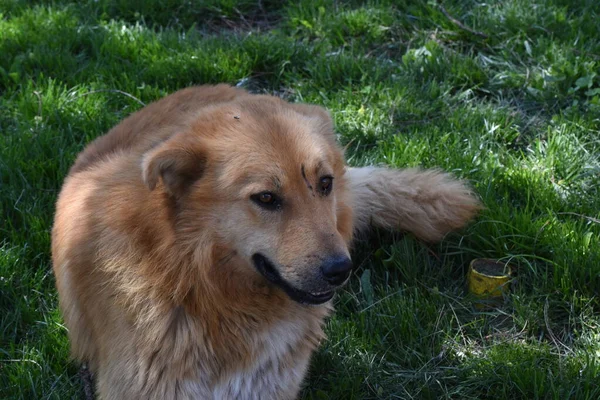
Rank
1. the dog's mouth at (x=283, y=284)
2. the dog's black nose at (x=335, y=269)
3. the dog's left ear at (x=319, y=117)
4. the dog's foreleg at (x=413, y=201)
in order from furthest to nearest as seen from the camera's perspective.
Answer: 1. the dog's foreleg at (x=413, y=201)
2. the dog's left ear at (x=319, y=117)
3. the dog's mouth at (x=283, y=284)
4. the dog's black nose at (x=335, y=269)

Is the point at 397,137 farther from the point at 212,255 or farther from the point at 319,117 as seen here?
the point at 212,255

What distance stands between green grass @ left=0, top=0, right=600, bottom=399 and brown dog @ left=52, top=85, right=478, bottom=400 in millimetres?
510

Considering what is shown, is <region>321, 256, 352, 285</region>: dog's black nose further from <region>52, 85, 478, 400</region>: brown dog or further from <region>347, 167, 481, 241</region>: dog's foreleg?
<region>347, 167, 481, 241</region>: dog's foreleg

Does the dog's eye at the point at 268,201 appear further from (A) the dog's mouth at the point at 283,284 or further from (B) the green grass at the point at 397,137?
(B) the green grass at the point at 397,137

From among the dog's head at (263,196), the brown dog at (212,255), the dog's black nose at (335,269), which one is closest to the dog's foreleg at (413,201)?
the brown dog at (212,255)

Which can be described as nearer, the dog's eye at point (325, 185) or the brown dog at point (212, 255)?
the brown dog at point (212, 255)

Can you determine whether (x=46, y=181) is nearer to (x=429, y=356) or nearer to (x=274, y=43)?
(x=274, y=43)

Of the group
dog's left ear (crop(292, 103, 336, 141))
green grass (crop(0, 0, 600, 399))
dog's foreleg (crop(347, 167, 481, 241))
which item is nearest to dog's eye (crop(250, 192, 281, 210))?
dog's left ear (crop(292, 103, 336, 141))

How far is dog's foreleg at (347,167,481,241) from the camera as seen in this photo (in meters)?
3.99

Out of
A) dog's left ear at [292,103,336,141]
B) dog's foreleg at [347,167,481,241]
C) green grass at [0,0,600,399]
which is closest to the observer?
dog's left ear at [292,103,336,141]

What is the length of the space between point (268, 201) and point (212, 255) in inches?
12.1

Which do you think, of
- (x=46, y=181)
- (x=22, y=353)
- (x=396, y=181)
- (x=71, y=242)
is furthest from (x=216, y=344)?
(x=46, y=181)

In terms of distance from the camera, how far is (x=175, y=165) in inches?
111

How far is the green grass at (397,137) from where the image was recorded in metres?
3.49
